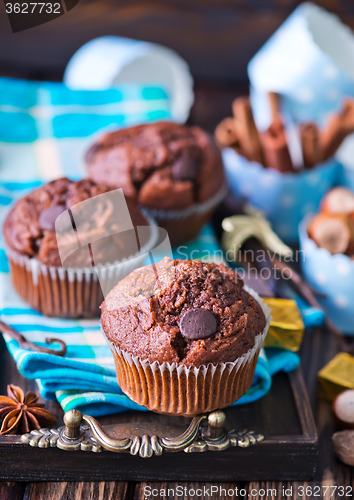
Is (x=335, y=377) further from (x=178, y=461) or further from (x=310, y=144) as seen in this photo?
(x=310, y=144)

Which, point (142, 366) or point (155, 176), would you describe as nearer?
point (142, 366)

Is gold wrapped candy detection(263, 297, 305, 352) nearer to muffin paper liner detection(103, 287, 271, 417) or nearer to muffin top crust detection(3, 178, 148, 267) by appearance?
muffin paper liner detection(103, 287, 271, 417)

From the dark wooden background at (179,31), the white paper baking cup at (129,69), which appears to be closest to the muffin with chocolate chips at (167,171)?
the white paper baking cup at (129,69)

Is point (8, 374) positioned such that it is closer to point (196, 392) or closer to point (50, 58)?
point (196, 392)

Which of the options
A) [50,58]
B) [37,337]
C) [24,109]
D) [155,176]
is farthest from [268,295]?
[50,58]

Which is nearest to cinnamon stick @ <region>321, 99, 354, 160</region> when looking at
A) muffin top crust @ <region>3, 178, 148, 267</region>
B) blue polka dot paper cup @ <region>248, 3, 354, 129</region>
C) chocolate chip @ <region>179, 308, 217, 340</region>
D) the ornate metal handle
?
blue polka dot paper cup @ <region>248, 3, 354, 129</region>

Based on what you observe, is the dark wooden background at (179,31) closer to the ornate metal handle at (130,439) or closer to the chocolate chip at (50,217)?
the chocolate chip at (50,217)
